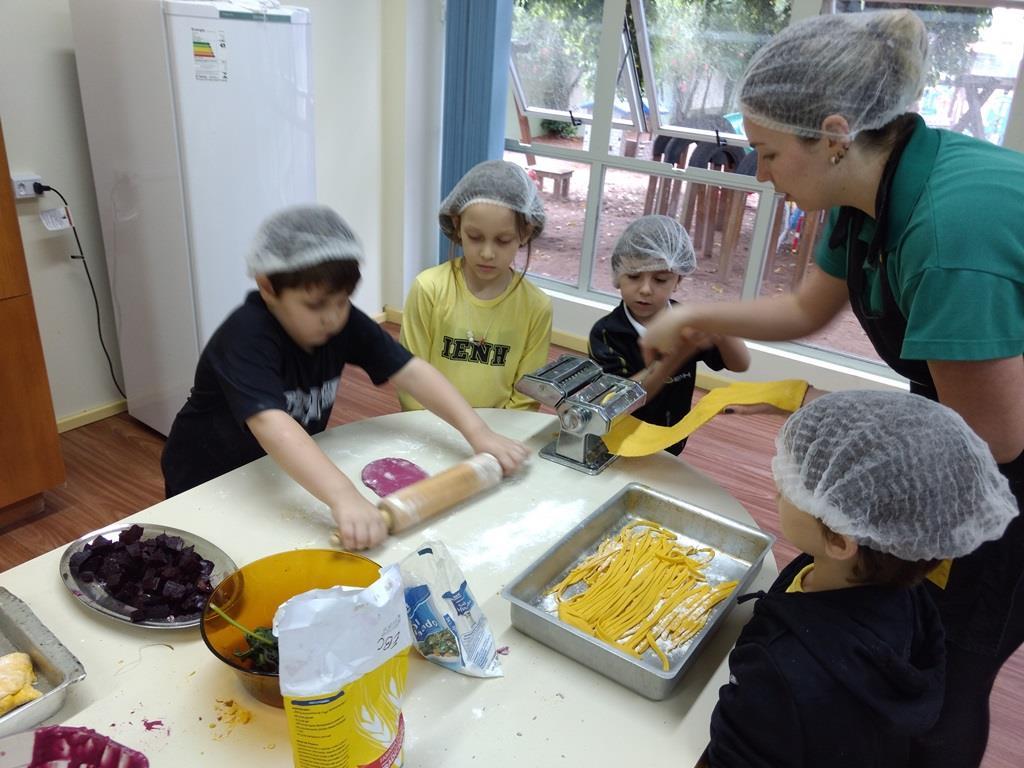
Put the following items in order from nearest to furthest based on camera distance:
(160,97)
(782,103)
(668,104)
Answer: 1. (782,103)
2. (160,97)
3. (668,104)

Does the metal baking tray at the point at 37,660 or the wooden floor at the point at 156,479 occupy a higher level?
the metal baking tray at the point at 37,660

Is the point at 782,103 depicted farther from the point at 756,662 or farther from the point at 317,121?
the point at 317,121

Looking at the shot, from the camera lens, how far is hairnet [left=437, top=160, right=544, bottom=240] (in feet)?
6.12

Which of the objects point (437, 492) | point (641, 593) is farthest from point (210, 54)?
point (641, 593)

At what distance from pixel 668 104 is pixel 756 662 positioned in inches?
147

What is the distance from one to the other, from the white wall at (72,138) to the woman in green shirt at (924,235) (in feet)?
6.59

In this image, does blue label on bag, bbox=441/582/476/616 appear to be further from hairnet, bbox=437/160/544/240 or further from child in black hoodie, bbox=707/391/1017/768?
hairnet, bbox=437/160/544/240

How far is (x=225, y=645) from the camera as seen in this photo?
0.93 meters

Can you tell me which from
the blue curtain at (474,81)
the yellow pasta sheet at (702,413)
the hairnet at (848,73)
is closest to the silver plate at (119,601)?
the yellow pasta sheet at (702,413)

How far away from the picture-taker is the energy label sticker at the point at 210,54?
7.61 feet

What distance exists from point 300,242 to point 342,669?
2.71ft

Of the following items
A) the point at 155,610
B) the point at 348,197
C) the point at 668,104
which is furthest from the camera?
the point at 668,104

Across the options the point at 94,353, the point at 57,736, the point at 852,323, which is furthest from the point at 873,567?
the point at 852,323

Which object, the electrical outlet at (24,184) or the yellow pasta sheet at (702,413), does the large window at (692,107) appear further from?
the electrical outlet at (24,184)
